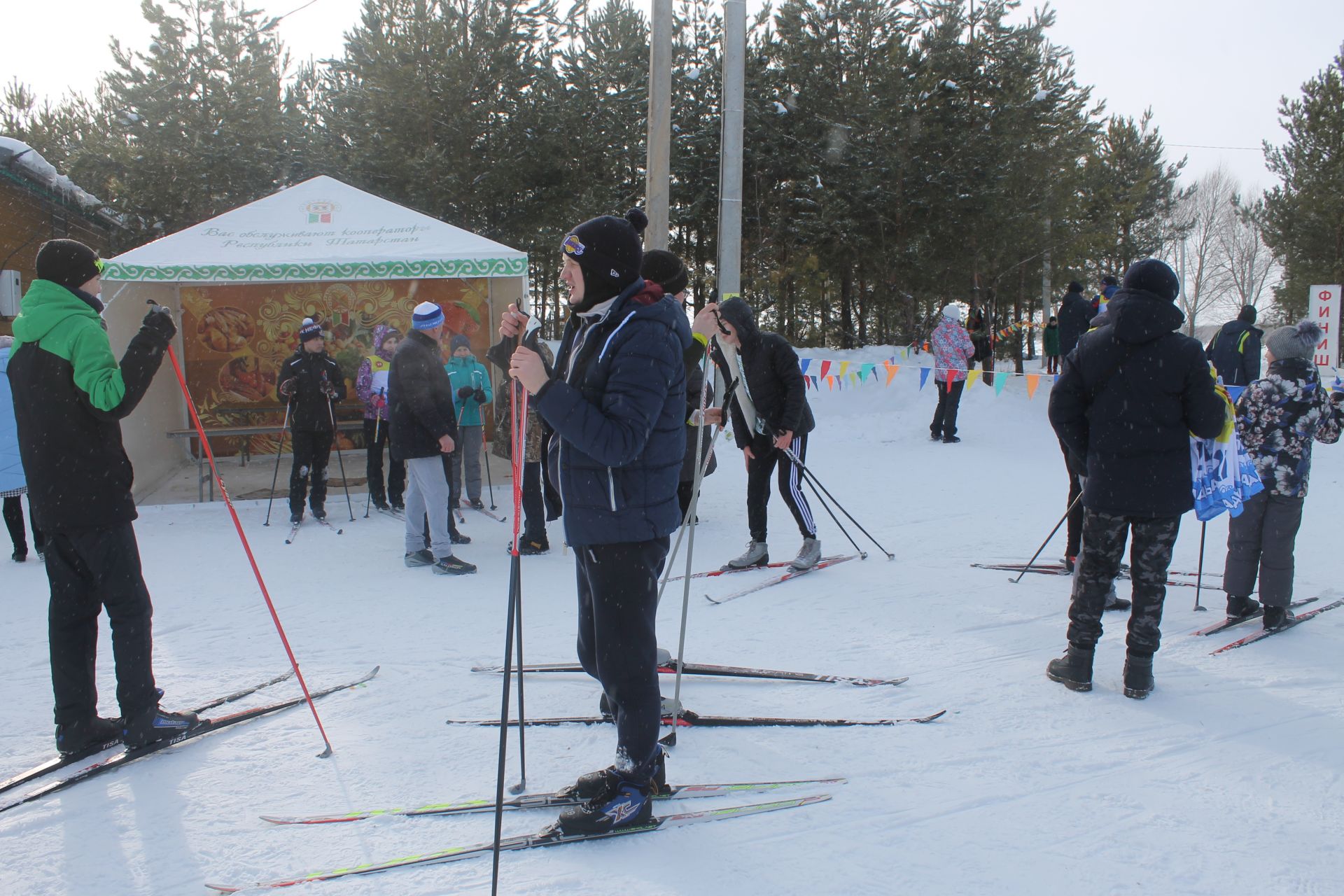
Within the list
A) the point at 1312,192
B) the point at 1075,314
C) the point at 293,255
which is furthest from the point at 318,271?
the point at 1312,192

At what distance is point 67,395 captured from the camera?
3.03 metres

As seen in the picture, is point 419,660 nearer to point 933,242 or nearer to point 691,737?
point 691,737

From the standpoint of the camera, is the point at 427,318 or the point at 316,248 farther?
the point at 316,248

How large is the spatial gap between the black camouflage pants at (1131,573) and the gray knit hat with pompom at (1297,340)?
4.54 feet

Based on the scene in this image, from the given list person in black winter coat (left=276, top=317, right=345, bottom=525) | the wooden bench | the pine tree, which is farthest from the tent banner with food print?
the pine tree

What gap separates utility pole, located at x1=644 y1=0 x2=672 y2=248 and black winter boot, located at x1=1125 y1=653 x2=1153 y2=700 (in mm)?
6582

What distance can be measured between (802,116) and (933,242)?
160 inches

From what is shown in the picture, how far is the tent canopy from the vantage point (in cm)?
841

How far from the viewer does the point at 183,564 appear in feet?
20.6

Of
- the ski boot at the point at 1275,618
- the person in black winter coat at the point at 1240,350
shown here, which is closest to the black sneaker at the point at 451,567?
the ski boot at the point at 1275,618

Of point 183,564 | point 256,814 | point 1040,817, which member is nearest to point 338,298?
point 183,564

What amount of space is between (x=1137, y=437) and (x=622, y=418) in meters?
2.29

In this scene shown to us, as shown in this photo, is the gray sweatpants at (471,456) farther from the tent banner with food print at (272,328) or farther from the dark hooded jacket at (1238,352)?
the dark hooded jacket at (1238,352)

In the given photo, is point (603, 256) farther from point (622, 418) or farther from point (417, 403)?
point (417, 403)
